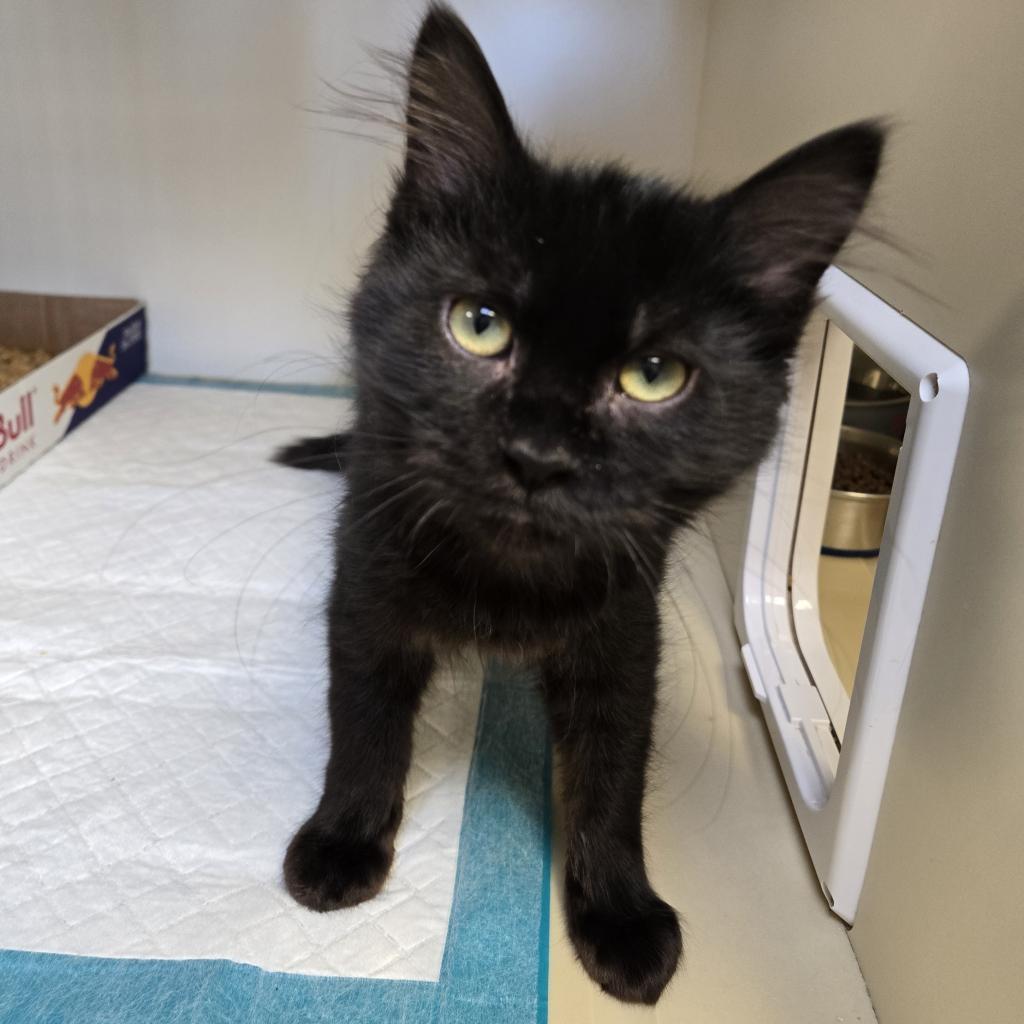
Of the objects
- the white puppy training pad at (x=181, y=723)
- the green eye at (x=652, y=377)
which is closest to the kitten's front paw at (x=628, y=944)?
the white puppy training pad at (x=181, y=723)

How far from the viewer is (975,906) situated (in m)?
0.70

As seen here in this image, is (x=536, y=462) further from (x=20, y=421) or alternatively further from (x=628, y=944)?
(x=20, y=421)

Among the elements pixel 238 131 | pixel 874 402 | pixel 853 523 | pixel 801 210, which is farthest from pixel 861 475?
pixel 238 131

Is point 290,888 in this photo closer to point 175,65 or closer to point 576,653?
point 576,653

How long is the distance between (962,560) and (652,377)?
29 centimetres

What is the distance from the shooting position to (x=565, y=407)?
2.10 feet

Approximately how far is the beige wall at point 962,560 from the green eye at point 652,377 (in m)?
0.22

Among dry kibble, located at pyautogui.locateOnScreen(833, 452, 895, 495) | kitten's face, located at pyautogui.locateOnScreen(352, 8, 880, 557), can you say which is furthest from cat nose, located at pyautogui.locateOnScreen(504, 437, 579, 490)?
dry kibble, located at pyautogui.locateOnScreen(833, 452, 895, 495)

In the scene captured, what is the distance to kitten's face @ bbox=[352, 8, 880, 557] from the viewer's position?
25.5 inches

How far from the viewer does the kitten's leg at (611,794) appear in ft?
2.85

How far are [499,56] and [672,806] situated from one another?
1.45m

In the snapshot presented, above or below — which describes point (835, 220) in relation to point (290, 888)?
above

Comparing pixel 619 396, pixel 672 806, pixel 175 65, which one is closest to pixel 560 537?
pixel 619 396

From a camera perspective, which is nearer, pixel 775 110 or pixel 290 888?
pixel 290 888
